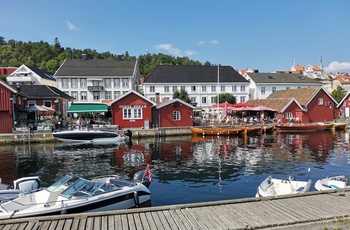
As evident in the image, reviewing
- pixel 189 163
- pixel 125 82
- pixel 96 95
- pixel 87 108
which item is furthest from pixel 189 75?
pixel 189 163

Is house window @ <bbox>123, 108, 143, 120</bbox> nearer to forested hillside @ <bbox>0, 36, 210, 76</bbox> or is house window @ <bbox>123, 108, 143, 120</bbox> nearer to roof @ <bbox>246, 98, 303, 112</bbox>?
roof @ <bbox>246, 98, 303, 112</bbox>

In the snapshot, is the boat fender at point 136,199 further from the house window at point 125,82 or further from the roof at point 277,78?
the roof at point 277,78

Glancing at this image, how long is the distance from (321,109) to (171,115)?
2794 cm

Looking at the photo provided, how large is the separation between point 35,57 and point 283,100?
120m

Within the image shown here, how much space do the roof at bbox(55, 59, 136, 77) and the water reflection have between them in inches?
1359

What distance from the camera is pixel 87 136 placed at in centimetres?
3422

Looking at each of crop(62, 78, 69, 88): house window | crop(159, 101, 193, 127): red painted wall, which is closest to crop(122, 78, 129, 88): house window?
crop(62, 78, 69, 88): house window

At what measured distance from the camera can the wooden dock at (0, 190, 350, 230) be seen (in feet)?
28.6

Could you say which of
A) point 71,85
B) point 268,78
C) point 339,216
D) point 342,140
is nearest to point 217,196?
point 339,216

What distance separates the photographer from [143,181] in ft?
47.7

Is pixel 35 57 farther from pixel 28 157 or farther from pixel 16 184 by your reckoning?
pixel 16 184

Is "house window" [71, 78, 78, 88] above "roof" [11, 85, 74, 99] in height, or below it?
above

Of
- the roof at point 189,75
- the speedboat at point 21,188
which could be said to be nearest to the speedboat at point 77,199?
the speedboat at point 21,188

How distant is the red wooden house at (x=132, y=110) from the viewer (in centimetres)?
4256
